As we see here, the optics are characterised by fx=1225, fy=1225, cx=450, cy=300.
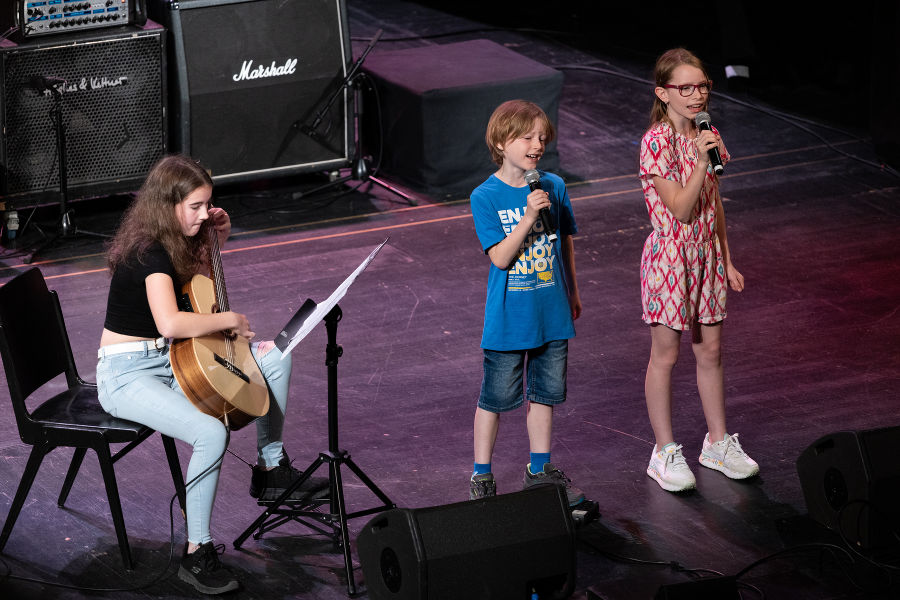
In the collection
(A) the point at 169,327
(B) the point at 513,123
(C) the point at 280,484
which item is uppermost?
(B) the point at 513,123

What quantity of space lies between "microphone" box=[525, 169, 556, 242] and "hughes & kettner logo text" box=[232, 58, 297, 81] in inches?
160

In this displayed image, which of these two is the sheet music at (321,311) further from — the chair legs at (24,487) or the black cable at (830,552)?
the black cable at (830,552)

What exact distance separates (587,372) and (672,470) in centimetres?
106

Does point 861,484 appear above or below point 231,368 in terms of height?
below

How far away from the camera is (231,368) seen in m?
3.96

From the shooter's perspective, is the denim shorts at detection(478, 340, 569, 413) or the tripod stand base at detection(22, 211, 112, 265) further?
the tripod stand base at detection(22, 211, 112, 265)

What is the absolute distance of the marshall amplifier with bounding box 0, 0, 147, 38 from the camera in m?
6.98

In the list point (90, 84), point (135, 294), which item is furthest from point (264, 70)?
point (135, 294)

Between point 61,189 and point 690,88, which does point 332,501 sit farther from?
point 61,189

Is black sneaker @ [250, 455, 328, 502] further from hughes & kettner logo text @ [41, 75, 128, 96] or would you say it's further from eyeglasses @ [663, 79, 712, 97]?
hughes & kettner logo text @ [41, 75, 128, 96]

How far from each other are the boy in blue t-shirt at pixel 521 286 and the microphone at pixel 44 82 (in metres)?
3.76

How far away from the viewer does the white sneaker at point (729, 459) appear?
14.8 feet

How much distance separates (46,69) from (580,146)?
144 inches

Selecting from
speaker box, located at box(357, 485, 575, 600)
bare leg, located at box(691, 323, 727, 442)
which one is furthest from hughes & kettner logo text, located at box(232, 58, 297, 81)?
speaker box, located at box(357, 485, 575, 600)
